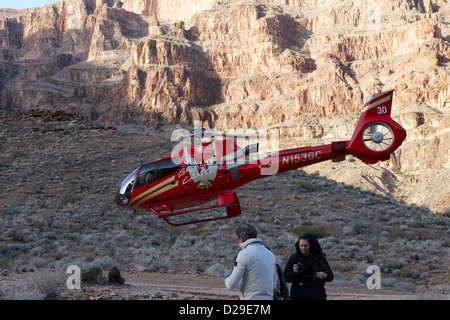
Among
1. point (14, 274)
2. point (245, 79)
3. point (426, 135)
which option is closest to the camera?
point (14, 274)

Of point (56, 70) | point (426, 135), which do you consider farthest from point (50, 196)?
point (56, 70)

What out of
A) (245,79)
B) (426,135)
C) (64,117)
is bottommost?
(426,135)

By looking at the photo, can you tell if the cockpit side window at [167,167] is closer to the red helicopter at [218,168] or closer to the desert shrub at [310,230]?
the red helicopter at [218,168]

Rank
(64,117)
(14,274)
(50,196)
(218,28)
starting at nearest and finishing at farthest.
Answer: (14,274)
(50,196)
(64,117)
(218,28)

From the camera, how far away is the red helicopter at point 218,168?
1280cm

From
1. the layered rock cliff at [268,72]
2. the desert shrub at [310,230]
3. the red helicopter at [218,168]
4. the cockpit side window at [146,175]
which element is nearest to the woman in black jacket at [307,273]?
the red helicopter at [218,168]

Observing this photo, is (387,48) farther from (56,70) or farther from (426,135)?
(56,70)

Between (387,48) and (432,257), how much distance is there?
136480 mm

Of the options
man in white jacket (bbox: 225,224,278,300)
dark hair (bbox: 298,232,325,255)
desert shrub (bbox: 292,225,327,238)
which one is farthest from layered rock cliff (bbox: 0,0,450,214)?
man in white jacket (bbox: 225,224,278,300)

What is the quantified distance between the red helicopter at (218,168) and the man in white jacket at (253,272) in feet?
21.3

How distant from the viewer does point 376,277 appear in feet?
54.2

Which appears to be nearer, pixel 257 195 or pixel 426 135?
pixel 257 195
